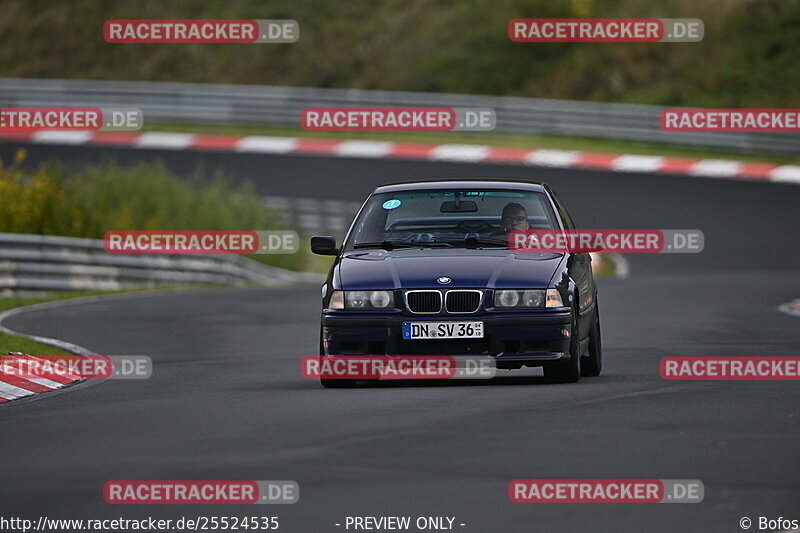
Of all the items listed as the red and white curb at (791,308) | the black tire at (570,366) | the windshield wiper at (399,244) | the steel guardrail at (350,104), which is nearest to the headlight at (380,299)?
the windshield wiper at (399,244)

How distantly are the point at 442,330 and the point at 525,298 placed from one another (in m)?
0.60

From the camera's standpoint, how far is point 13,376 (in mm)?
13305

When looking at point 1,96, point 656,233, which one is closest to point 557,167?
point 656,233

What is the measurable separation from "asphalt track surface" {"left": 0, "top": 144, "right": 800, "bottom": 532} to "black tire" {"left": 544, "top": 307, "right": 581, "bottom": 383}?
15cm

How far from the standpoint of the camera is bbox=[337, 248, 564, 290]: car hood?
11.8 meters

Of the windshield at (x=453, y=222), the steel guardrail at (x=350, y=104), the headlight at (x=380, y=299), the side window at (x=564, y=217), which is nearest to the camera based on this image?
the headlight at (x=380, y=299)

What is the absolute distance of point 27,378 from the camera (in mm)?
13328

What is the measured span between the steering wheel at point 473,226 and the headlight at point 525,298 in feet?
3.90

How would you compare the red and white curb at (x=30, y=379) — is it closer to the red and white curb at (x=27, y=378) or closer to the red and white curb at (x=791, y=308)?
the red and white curb at (x=27, y=378)

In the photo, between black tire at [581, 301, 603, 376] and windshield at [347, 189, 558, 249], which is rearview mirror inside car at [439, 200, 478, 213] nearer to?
windshield at [347, 189, 558, 249]

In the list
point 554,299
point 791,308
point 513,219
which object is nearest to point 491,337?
point 554,299

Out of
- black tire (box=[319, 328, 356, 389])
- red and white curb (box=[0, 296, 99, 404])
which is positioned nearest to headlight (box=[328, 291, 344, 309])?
black tire (box=[319, 328, 356, 389])

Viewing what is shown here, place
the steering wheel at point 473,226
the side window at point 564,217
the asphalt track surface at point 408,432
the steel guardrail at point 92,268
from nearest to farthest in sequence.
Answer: the asphalt track surface at point 408,432, the steering wheel at point 473,226, the side window at point 564,217, the steel guardrail at point 92,268

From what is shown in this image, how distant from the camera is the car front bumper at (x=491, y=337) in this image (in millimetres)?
11711
